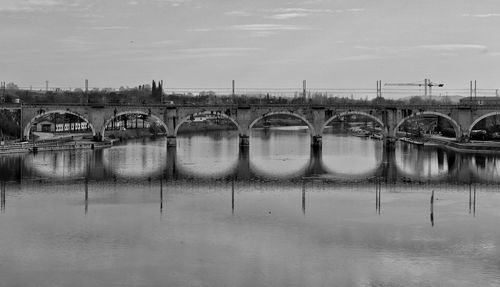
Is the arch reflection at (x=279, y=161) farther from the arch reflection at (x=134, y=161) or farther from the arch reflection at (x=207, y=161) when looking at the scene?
the arch reflection at (x=134, y=161)

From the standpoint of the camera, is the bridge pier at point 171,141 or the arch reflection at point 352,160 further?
the bridge pier at point 171,141

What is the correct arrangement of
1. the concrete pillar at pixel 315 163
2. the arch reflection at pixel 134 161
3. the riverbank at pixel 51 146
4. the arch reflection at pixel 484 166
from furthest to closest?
the riverbank at pixel 51 146 < the concrete pillar at pixel 315 163 < the arch reflection at pixel 134 161 < the arch reflection at pixel 484 166

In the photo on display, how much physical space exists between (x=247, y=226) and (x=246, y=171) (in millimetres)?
20636

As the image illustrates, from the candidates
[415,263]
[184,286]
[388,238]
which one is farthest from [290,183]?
[184,286]

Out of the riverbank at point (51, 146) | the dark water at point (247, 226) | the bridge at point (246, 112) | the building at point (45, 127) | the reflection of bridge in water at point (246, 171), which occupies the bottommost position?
the dark water at point (247, 226)

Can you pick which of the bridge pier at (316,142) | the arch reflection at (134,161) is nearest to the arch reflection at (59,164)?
the arch reflection at (134,161)

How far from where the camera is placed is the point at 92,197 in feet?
111

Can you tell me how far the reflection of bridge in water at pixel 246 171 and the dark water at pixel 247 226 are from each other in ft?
0.45

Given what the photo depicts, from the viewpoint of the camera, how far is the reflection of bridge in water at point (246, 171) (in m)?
42.3

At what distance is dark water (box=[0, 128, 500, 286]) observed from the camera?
1944cm

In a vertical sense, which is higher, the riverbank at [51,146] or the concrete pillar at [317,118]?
the concrete pillar at [317,118]

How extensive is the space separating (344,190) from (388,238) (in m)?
13.0

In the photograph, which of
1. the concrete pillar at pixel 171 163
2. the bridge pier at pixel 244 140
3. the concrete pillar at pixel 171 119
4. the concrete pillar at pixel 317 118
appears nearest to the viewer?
the concrete pillar at pixel 171 163

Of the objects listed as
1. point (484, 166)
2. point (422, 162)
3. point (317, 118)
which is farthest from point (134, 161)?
point (484, 166)
